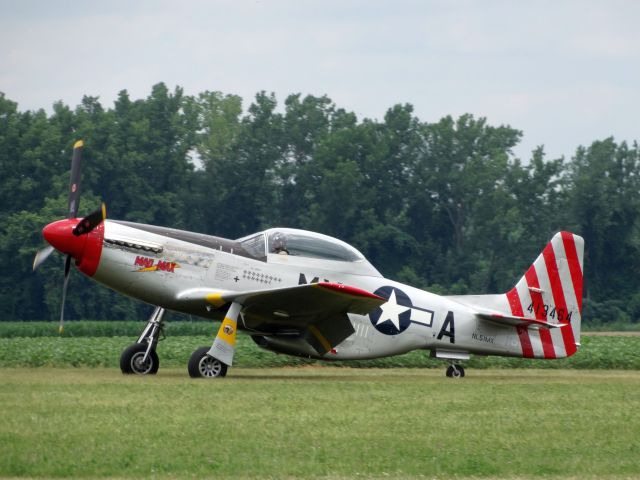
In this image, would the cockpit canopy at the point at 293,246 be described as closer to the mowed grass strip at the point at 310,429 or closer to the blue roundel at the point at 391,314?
the blue roundel at the point at 391,314

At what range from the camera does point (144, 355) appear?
16.7m

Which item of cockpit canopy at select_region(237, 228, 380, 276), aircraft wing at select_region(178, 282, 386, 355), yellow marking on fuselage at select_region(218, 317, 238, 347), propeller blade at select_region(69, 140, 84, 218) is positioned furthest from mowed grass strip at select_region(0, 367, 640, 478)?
propeller blade at select_region(69, 140, 84, 218)

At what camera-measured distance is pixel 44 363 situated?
19234mm

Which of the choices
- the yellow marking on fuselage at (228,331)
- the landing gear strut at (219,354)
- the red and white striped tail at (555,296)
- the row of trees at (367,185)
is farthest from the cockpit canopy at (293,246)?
the row of trees at (367,185)

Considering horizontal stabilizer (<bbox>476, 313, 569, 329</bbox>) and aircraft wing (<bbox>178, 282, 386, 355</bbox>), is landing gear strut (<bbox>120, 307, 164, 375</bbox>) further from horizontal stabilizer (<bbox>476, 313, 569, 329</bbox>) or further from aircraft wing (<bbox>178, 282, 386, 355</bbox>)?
horizontal stabilizer (<bbox>476, 313, 569, 329</bbox>)

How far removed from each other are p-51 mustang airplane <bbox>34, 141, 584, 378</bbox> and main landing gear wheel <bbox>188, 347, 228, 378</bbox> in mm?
14

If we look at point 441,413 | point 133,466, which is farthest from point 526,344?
point 133,466

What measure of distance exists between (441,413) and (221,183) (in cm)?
5224

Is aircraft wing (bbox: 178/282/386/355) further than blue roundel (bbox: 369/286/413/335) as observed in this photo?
No

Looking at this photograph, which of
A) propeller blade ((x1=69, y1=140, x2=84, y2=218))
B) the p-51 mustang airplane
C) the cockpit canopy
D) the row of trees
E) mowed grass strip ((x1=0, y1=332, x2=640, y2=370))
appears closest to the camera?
the p-51 mustang airplane

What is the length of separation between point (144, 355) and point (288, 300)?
2338 mm

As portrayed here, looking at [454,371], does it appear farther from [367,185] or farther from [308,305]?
[367,185]

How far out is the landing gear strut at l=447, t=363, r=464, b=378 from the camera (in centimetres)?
1827

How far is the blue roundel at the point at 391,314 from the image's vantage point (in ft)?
57.4
